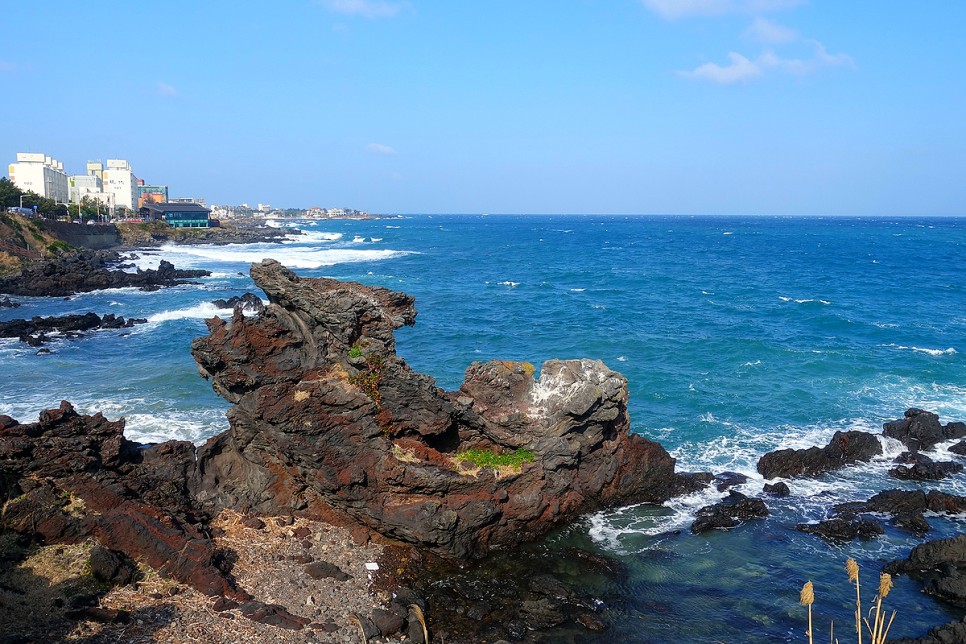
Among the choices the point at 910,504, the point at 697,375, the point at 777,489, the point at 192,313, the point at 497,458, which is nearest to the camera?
the point at 497,458

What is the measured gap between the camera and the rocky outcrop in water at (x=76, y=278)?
199 ft

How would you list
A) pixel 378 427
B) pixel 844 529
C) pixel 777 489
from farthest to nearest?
pixel 777 489 → pixel 844 529 → pixel 378 427

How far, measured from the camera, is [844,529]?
66.0 feet

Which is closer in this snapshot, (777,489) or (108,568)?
(108,568)

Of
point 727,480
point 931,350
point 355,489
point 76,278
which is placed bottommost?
point 727,480

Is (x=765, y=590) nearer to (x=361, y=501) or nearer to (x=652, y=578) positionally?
(x=652, y=578)

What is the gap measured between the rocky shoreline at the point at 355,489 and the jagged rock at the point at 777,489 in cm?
177

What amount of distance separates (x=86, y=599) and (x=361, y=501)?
6.44 m

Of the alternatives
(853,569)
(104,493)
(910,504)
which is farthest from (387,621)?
(910,504)

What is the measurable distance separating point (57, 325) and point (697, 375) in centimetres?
4090

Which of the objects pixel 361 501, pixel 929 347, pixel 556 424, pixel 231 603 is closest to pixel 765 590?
pixel 556 424

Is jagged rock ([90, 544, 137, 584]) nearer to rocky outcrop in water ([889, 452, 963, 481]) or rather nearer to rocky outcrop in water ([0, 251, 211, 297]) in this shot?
rocky outcrop in water ([889, 452, 963, 481])

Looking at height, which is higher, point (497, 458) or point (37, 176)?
point (37, 176)

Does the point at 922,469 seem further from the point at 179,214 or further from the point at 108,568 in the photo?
the point at 179,214
